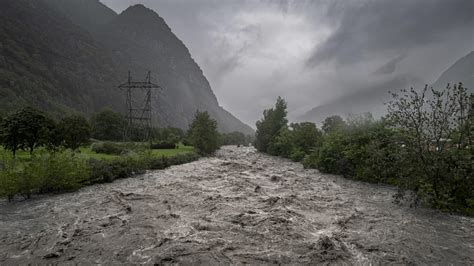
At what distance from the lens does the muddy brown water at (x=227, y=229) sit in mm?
10633

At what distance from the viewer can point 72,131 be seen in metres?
34.8

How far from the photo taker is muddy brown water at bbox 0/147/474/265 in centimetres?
1063

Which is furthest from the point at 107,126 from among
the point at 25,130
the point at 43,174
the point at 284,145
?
the point at 43,174

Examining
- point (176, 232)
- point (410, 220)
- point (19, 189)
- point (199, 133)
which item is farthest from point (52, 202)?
point (199, 133)

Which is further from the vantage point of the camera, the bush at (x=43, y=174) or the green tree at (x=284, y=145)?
the green tree at (x=284, y=145)

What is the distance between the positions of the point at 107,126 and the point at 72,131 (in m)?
45.4

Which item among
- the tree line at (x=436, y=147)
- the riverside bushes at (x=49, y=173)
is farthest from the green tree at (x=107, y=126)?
the tree line at (x=436, y=147)

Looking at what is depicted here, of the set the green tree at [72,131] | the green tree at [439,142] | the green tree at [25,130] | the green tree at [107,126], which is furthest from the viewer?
the green tree at [107,126]

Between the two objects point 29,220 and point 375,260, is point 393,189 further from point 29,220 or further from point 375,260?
point 29,220

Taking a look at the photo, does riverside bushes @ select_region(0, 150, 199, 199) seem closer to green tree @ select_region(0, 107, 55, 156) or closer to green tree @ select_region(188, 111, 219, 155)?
green tree @ select_region(0, 107, 55, 156)

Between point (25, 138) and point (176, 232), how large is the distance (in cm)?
2751

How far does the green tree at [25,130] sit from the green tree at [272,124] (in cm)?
5685

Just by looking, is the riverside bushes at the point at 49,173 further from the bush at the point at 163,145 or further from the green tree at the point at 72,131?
the bush at the point at 163,145

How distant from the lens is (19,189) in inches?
747
